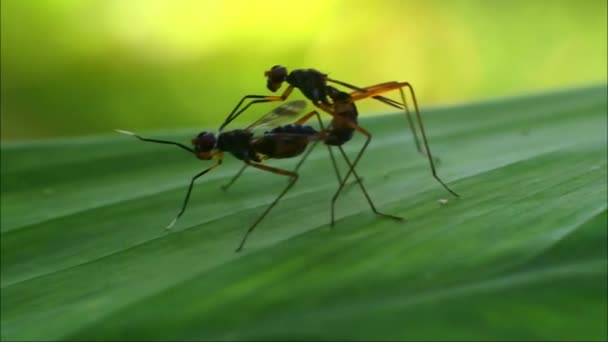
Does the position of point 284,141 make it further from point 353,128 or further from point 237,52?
point 237,52

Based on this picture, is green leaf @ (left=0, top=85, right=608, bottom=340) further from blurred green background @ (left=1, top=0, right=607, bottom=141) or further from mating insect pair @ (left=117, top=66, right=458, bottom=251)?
blurred green background @ (left=1, top=0, right=607, bottom=141)

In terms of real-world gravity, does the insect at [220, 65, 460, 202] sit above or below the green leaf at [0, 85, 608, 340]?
A: above

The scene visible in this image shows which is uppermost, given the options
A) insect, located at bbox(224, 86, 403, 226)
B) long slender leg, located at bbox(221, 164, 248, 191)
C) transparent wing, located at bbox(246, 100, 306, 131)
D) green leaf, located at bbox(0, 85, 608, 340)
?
transparent wing, located at bbox(246, 100, 306, 131)

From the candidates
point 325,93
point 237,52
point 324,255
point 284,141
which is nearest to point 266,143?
point 284,141

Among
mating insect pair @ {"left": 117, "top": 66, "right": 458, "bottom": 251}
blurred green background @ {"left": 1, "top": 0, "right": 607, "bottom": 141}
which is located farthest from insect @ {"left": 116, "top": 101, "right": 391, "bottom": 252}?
blurred green background @ {"left": 1, "top": 0, "right": 607, "bottom": 141}

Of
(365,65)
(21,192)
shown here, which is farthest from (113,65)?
(21,192)
